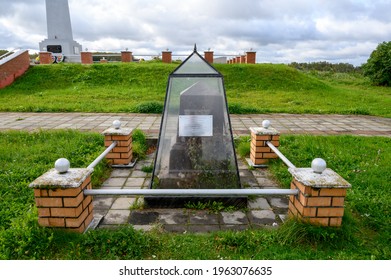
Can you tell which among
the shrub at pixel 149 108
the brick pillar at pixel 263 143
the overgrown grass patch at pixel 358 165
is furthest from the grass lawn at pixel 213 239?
the shrub at pixel 149 108

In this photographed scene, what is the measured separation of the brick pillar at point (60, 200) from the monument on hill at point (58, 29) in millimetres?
24286

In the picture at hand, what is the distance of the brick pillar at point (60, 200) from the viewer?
8.86ft

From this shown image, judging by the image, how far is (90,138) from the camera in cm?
620

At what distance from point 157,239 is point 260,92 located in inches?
475

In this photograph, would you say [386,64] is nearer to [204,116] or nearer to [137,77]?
[137,77]

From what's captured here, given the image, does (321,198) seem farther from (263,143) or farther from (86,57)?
(86,57)

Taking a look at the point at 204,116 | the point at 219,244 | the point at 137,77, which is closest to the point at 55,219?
the point at 219,244

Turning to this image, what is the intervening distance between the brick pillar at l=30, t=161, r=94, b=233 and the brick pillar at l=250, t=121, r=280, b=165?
288cm

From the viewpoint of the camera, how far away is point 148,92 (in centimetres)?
1333

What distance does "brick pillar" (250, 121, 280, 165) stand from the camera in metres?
4.95

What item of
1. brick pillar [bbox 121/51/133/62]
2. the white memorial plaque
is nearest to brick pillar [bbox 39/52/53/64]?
brick pillar [bbox 121/51/133/62]

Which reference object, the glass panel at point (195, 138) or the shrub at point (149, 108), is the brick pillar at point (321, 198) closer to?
the glass panel at point (195, 138)
